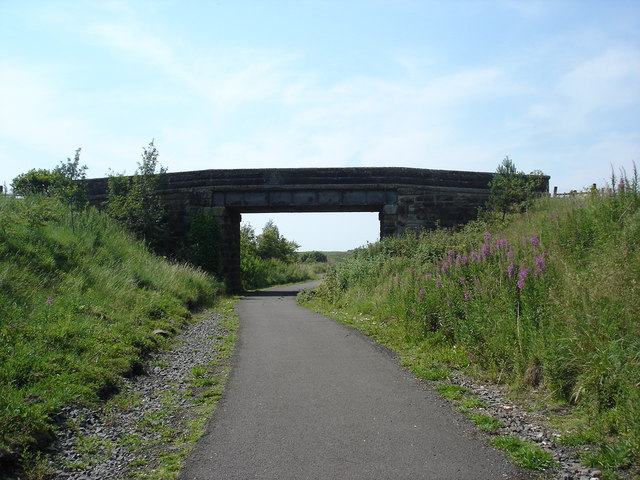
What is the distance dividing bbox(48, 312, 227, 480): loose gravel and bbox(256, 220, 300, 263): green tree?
38.4 metres

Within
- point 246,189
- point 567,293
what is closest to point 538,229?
point 567,293

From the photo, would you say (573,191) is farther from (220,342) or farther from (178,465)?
(178,465)

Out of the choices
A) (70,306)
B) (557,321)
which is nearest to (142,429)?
(70,306)

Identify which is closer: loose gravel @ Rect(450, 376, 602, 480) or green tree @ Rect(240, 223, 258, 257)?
→ loose gravel @ Rect(450, 376, 602, 480)

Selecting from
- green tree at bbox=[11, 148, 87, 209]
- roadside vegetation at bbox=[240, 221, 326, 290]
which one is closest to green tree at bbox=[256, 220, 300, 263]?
roadside vegetation at bbox=[240, 221, 326, 290]

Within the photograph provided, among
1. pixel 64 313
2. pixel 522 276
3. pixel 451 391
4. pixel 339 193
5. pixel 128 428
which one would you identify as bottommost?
pixel 128 428

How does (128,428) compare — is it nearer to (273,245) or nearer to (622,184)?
(622,184)

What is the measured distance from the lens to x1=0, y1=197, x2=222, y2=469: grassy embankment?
5.18 meters

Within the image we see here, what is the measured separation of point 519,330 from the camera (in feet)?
21.3

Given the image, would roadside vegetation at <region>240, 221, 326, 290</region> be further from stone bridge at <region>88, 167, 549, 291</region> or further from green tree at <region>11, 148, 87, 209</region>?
green tree at <region>11, 148, 87, 209</region>

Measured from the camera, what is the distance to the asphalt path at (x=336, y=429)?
411 cm

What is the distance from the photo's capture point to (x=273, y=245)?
47250mm

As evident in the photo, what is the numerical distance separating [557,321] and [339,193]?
59.5 feet

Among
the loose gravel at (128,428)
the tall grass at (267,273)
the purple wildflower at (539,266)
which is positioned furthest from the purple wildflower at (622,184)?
the tall grass at (267,273)
